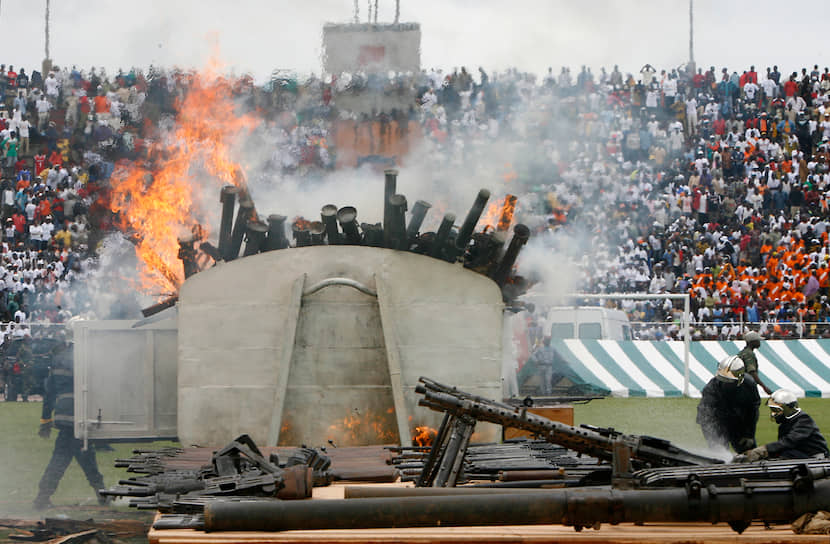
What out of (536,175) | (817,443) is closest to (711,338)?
(536,175)

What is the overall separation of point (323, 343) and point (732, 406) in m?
4.13

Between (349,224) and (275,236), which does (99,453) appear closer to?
(275,236)

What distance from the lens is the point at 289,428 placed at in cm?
1052

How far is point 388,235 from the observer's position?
35.7 feet

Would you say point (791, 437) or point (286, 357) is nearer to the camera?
point (791, 437)

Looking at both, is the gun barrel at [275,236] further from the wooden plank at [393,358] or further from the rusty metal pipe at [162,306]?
the rusty metal pipe at [162,306]

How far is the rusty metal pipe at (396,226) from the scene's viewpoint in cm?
1070

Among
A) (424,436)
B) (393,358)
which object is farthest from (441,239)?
(424,436)

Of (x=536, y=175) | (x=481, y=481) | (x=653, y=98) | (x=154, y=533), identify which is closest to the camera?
(x=154, y=533)

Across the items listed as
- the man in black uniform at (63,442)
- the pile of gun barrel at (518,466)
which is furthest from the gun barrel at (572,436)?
the man in black uniform at (63,442)

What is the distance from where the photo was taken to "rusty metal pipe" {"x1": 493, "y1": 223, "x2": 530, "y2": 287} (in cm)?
1076

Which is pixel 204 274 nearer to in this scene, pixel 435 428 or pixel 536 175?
pixel 435 428

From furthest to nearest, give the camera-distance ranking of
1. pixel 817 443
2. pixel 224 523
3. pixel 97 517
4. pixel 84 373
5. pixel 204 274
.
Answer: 1. pixel 84 373
2. pixel 204 274
3. pixel 97 517
4. pixel 817 443
5. pixel 224 523

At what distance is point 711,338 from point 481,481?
1658cm
